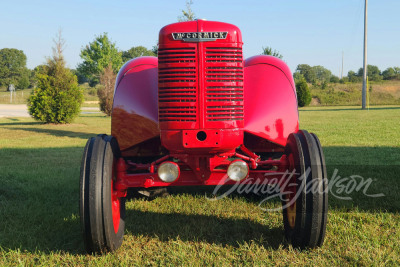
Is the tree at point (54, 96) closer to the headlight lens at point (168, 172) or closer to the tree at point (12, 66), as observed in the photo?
the headlight lens at point (168, 172)

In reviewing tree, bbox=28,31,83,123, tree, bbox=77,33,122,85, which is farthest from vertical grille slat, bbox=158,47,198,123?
tree, bbox=77,33,122,85

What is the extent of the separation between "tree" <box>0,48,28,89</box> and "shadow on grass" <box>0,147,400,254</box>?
89274 millimetres

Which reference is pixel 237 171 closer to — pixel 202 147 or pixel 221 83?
pixel 202 147

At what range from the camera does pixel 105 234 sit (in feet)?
8.54

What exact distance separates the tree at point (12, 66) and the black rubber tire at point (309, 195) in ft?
304

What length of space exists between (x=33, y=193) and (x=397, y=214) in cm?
418

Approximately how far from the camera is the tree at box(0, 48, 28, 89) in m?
88.1

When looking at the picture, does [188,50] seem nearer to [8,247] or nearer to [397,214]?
[8,247]

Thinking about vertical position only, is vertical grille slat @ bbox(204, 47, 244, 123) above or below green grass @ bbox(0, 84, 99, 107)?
below

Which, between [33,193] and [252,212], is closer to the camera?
[252,212]

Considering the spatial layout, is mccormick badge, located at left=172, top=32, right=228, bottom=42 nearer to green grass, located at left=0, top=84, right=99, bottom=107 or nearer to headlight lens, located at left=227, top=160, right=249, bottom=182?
headlight lens, located at left=227, top=160, right=249, bottom=182

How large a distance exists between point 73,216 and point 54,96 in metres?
13.6

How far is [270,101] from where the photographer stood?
10.9 ft

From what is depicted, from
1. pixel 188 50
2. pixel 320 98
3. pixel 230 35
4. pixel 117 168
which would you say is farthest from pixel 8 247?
pixel 320 98
